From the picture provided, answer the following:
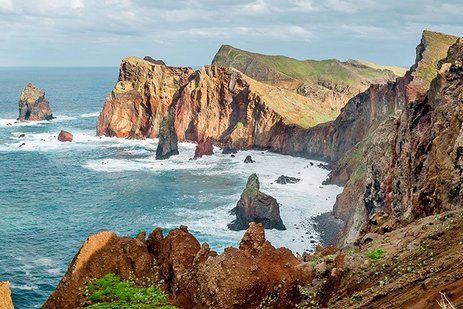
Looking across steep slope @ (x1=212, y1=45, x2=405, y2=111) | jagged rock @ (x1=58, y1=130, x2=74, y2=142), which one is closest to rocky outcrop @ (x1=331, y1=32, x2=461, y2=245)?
jagged rock @ (x1=58, y1=130, x2=74, y2=142)

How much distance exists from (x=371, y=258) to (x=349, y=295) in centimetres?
217

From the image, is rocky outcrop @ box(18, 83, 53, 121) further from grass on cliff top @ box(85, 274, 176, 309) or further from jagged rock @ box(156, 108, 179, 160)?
grass on cliff top @ box(85, 274, 176, 309)

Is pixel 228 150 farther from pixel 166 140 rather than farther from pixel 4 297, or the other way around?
pixel 4 297

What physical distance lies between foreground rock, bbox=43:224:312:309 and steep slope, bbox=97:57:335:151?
9823 centimetres

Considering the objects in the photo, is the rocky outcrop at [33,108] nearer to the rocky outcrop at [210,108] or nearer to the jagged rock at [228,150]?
the rocky outcrop at [210,108]

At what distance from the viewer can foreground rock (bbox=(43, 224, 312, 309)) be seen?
2156cm

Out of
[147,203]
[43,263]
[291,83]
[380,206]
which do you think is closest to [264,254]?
[380,206]

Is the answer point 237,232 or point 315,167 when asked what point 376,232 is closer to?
point 237,232

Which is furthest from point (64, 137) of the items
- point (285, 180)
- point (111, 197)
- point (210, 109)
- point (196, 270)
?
point (196, 270)

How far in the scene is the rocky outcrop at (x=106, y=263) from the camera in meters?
25.0

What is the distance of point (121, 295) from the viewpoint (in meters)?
23.4

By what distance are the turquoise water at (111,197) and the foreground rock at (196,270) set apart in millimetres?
25639

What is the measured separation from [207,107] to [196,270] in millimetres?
113663

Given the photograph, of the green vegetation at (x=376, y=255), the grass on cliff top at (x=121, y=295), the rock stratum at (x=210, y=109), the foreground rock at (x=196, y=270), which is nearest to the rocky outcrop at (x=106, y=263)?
the foreground rock at (x=196, y=270)
